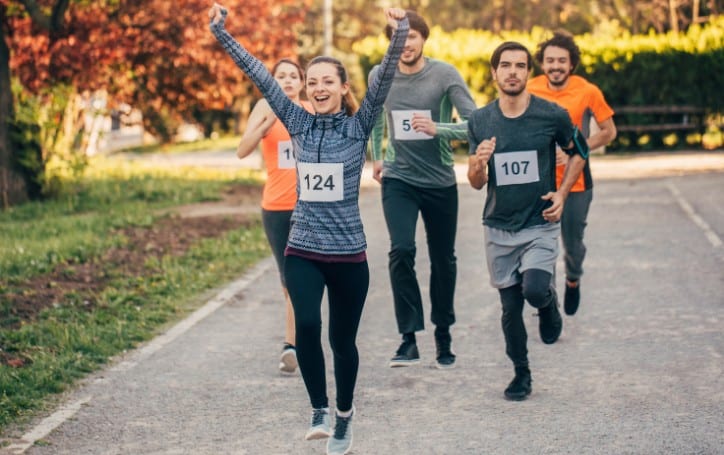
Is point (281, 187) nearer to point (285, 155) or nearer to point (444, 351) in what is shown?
point (285, 155)

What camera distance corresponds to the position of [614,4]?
1678 inches

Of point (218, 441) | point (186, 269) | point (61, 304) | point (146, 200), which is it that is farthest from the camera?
point (146, 200)

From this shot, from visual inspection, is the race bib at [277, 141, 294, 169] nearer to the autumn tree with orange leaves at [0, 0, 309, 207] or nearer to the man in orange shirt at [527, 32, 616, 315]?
the man in orange shirt at [527, 32, 616, 315]

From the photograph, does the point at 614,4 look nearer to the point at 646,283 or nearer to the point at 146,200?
the point at 146,200

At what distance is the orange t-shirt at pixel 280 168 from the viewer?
7.51 metres

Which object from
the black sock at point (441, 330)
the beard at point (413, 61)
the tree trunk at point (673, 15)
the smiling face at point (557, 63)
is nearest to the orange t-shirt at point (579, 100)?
the smiling face at point (557, 63)

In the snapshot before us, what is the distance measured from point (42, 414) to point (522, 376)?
8.58 feet

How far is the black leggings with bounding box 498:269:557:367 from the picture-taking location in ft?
21.5

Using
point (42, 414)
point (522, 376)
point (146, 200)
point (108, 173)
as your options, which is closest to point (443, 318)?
point (522, 376)

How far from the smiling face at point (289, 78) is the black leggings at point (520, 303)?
1780mm

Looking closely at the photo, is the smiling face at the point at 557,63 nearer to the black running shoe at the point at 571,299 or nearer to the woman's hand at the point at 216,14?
the black running shoe at the point at 571,299

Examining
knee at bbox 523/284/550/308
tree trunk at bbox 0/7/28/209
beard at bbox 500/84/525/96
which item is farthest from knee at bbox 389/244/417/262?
tree trunk at bbox 0/7/28/209

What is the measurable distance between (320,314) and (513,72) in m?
1.76

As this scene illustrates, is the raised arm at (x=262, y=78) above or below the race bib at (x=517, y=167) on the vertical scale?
above
